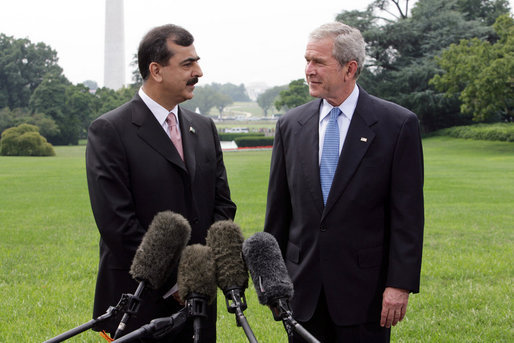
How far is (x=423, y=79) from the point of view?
58344 mm

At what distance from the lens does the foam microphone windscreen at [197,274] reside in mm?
2617

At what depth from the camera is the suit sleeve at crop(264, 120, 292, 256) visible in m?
3.76

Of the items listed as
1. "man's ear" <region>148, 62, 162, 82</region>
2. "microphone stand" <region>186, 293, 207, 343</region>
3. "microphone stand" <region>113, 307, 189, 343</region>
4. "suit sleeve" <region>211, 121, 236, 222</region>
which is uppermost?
"man's ear" <region>148, 62, 162, 82</region>

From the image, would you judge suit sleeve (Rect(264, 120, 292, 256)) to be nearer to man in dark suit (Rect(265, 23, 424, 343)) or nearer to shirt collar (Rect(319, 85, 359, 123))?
man in dark suit (Rect(265, 23, 424, 343))

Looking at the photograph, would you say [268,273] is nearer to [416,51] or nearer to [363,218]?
[363,218]

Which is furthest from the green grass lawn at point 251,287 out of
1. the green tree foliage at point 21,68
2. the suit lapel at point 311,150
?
the green tree foliage at point 21,68

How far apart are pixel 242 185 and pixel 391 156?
62.7 ft

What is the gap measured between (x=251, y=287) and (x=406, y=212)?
17.7ft

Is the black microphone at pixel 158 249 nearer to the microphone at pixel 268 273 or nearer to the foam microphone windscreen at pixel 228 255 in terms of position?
the foam microphone windscreen at pixel 228 255

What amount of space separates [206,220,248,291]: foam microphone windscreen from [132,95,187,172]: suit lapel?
833mm

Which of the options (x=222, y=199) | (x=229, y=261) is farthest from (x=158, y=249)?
(x=222, y=199)

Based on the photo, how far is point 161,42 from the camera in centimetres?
340

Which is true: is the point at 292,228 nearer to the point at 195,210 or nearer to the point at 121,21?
the point at 195,210

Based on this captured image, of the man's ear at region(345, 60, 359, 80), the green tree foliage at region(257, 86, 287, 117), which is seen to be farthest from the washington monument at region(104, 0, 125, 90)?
the man's ear at region(345, 60, 359, 80)
